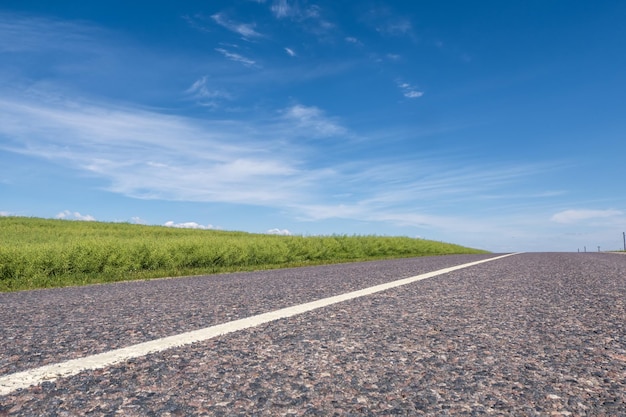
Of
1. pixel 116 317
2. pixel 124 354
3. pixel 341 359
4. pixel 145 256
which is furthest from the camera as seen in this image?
pixel 145 256

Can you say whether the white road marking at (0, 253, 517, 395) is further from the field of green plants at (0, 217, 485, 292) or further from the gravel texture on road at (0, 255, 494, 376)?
the field of green plants at (0, 217, 485, 292)

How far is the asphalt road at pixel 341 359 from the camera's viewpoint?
215 cm

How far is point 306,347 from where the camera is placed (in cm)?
311

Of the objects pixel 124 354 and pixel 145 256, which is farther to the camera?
pixel 145 256

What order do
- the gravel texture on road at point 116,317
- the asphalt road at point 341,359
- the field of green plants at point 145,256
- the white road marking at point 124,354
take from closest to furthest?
the asphalt road at point 341,359
the white road marking at point 124,354
the gravel texture on road at point 116,317
the field of green plants at point 145,256

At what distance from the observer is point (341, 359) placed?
9.32 feet

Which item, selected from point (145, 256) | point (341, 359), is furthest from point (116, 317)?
point (145, 256)

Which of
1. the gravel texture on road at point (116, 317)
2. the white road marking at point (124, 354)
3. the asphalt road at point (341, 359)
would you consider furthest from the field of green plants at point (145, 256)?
the white road marking at point (124, 354)

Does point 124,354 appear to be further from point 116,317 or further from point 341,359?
point 116,317

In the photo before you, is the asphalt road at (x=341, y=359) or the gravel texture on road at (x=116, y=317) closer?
the asphalt road at (x=341, y=359)

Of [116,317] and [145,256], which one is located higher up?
[145,256]

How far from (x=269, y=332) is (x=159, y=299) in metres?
2.79

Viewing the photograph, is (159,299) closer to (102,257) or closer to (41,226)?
(102,257)

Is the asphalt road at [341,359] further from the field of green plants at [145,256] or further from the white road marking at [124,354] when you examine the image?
the field of green plants at [145,256]
